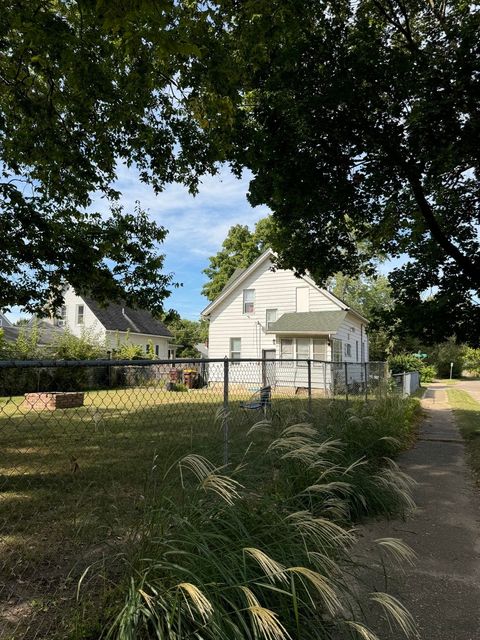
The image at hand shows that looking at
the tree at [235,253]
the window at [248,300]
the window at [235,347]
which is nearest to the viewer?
the window at [248,300]

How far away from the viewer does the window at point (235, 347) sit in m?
25.2

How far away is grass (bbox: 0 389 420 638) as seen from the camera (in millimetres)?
2768

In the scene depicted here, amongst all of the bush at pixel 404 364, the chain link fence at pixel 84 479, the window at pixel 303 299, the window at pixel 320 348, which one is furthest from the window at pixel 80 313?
the bush at pixel 404 364

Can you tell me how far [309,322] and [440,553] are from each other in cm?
1855

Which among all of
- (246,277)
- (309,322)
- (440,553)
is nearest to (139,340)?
(246,277)

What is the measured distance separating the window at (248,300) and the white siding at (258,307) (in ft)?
0.59

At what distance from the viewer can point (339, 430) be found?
592cm

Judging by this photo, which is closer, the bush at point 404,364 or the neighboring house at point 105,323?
the neighboring house at point 105,323

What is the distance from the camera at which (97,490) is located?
551 cm

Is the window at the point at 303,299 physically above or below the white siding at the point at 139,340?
above

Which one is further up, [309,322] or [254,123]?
[254,123]

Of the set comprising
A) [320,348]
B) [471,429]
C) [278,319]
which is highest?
[278,319]

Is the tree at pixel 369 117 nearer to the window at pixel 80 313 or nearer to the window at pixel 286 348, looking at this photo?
the window at pixel 286 348

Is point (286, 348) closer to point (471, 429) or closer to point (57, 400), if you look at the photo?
point (471, 429)
